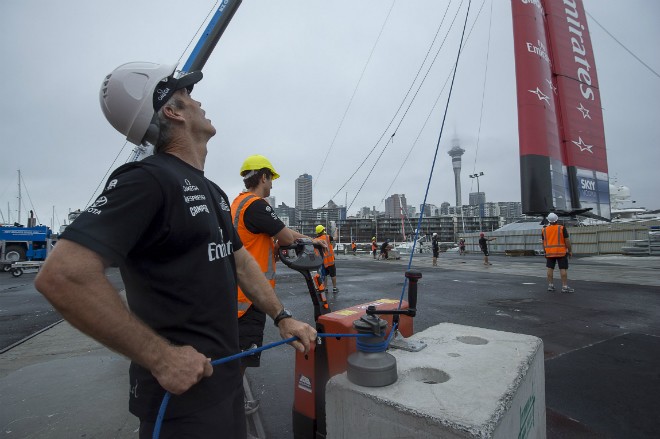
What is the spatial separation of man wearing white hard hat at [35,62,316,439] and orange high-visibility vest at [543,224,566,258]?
8.75m

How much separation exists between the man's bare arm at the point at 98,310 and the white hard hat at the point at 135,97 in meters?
0.67

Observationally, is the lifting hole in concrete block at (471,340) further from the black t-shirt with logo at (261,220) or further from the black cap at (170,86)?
the black cap at (170,86)

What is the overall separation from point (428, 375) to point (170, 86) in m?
A: 1.77

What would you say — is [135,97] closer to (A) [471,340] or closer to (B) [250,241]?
(B) [250,241]

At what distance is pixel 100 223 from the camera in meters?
0.92

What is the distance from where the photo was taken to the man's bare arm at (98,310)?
85 centimetres

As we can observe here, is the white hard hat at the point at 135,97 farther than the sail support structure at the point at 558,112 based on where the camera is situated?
No

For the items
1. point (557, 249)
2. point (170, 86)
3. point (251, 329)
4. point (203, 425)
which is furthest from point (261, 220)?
point (557, 249)

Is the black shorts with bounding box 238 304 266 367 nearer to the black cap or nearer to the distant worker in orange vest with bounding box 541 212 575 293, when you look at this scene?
the black cap

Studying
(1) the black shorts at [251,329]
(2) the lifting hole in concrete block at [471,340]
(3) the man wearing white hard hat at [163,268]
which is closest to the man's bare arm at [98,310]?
(3) the man wearing white hard hat at [163,268]

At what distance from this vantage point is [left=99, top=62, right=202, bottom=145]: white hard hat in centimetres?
135

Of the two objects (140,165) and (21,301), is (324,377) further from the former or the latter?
(21,301)

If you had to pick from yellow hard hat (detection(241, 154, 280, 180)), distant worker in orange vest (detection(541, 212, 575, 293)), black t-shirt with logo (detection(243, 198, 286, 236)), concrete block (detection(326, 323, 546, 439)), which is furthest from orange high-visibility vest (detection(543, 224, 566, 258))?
black t-shirt with logo (detection(243, 198, 286, 236))

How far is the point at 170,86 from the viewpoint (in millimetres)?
1430
